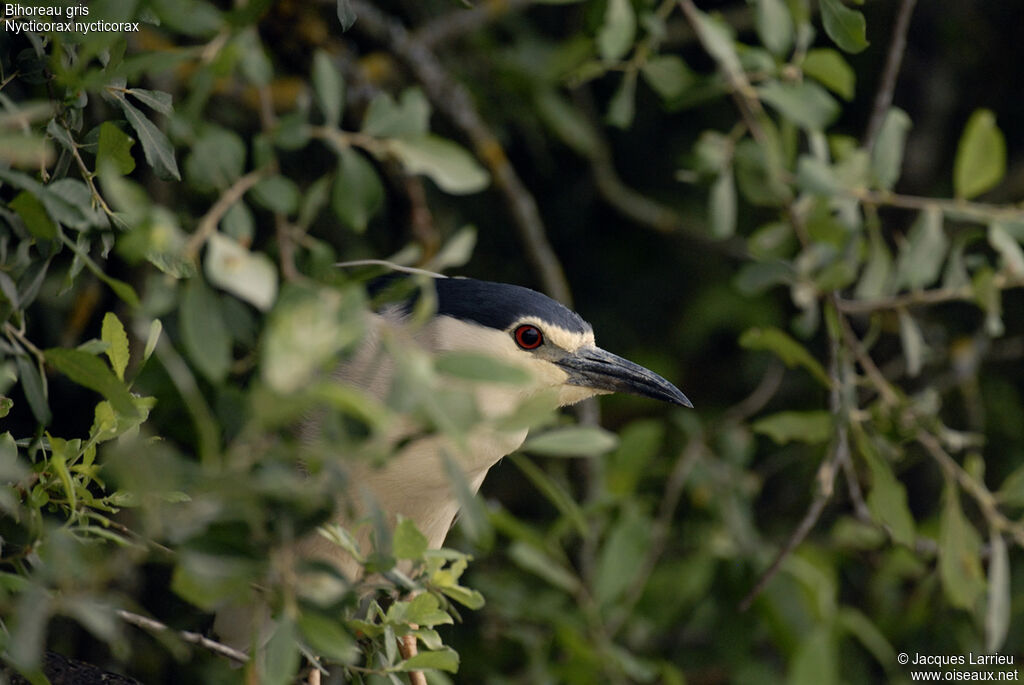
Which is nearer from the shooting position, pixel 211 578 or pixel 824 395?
pixel 211 578

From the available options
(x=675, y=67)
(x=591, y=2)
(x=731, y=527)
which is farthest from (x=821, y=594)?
(x=591, y=2)

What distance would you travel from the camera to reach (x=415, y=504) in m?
1.98

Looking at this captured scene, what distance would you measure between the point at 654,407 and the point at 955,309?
1.07m

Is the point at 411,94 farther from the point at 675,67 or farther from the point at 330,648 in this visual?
the point at 675,67

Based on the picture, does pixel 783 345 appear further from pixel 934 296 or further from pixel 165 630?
pixel 165 630

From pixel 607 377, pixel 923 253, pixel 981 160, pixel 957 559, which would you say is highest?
pixel 981 160

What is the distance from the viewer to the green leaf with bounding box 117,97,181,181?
1.22 meters

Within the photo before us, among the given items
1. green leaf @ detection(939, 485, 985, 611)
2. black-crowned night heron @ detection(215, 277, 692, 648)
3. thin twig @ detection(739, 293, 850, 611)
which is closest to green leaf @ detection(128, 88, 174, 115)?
black-crowned night heron @ detection(215, 277, 692, 648)

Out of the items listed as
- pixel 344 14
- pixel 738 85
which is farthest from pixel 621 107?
pixel 344 14

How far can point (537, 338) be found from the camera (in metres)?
2.11

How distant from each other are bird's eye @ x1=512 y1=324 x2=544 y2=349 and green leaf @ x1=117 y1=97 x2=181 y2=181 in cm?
95

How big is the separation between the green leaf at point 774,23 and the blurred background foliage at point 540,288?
0.04ft

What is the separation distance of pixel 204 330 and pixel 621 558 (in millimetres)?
1538

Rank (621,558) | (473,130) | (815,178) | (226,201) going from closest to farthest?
(226,201) → (815,178) → (621,558) → (473,130)
